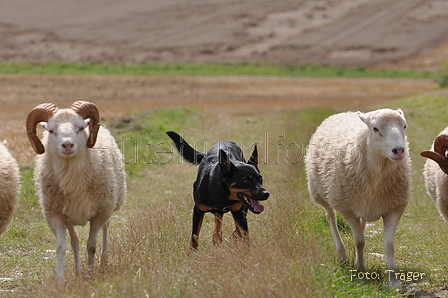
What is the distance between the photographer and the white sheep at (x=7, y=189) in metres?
7.53

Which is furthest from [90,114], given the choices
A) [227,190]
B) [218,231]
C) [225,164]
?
[218,231]

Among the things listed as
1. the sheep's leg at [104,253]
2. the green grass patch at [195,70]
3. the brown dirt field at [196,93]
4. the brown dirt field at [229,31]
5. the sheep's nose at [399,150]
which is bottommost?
the sheep's leg at [104,253]

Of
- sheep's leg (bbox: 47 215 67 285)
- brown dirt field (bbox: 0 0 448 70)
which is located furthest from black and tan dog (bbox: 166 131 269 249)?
brown dirt field (bbox: 0 0 448 70)

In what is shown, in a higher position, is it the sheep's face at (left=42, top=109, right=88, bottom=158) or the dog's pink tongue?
the sheep's face at (left=42, top=109, right=88, bottom=158)

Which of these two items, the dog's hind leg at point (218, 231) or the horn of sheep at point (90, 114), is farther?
the dog's hind leg at point (218, 231)

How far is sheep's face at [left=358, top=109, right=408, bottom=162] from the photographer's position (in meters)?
6.30

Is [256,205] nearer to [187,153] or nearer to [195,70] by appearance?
[187,153]

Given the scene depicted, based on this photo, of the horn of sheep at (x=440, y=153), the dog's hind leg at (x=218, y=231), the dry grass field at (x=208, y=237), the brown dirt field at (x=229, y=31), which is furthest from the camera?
the brown dirt field at (x=229, y=31)

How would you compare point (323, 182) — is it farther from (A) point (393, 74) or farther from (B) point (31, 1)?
(B) point (31, 1)

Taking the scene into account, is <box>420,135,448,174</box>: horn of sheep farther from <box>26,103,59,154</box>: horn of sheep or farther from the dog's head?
<box>26,103,59,154</box>: horn of sheep

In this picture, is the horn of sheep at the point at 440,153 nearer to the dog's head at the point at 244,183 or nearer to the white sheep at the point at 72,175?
the dog's head at the point at 244,183

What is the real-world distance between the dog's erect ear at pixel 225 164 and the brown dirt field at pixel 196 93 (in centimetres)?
1608

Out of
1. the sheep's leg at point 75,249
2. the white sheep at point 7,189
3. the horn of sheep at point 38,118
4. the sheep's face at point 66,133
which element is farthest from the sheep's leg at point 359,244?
the white sheep at point 7,189

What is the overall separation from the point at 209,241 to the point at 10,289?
2345 millimetres
